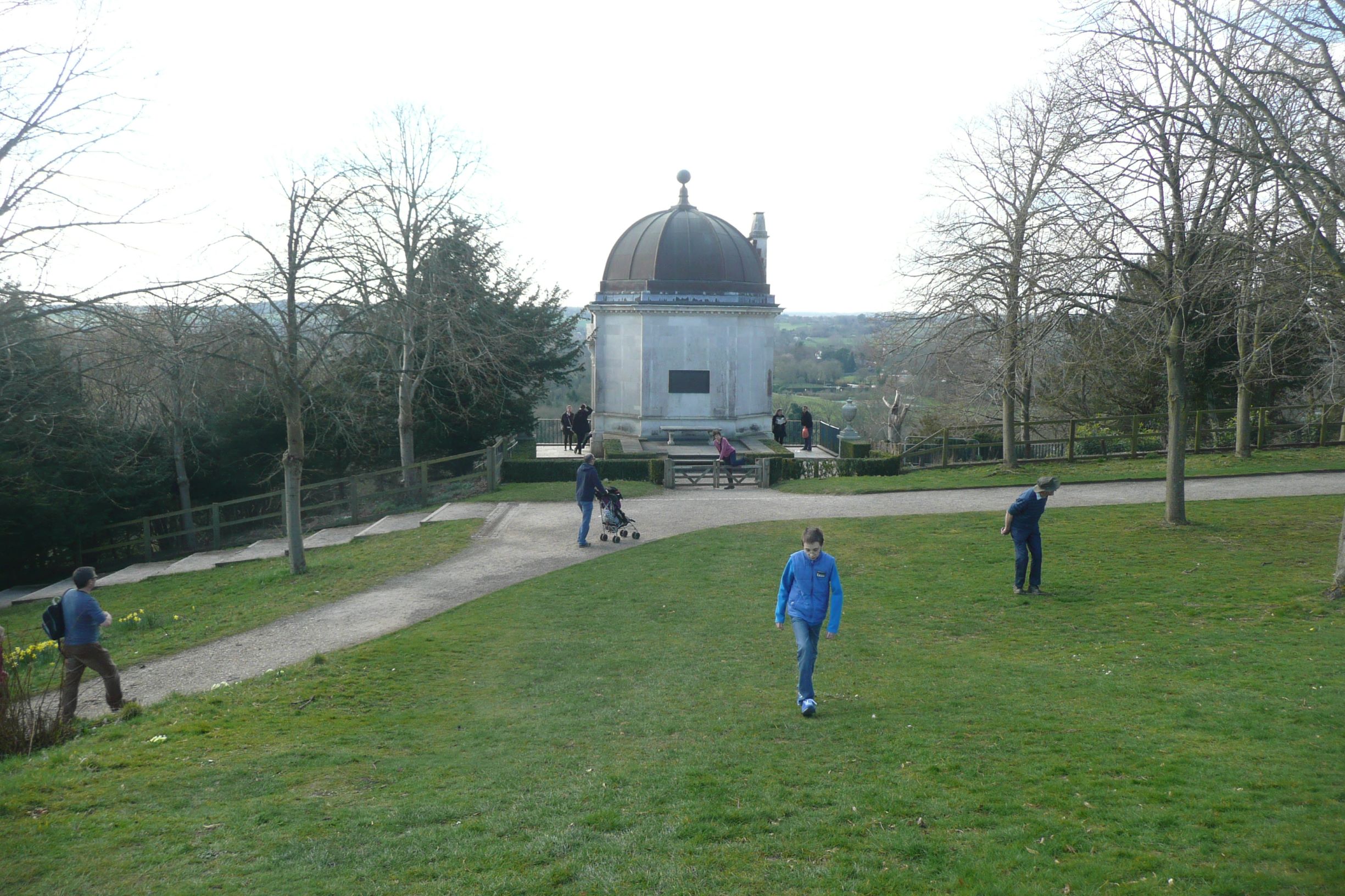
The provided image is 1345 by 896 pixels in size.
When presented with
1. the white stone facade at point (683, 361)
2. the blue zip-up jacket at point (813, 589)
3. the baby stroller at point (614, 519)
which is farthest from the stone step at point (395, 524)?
the blue zip-up jacket at point (813, 589)

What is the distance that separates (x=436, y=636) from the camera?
11.7 meters

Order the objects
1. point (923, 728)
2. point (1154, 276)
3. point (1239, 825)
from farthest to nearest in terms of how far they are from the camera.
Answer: point (1154, 276) < point (923, 728) < point (1239, 825)

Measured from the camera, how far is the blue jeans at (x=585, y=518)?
1712cm

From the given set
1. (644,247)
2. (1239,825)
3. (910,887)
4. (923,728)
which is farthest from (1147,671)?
(644,247)

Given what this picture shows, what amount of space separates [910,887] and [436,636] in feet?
26.2

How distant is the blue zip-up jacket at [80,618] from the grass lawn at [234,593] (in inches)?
120

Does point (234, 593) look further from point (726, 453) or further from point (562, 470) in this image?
point (726, 453)

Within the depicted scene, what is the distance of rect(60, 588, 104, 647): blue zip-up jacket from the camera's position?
30.3ft

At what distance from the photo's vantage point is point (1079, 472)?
947 inches

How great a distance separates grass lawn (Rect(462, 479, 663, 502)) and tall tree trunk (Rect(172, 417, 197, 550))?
7.76m

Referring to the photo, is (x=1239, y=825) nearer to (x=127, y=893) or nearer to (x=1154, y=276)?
(x=127, y=893)

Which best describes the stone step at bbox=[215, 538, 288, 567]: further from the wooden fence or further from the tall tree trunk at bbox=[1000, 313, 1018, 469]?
the tall tree trunk at bbox=[1000, 313, 1018, 469]

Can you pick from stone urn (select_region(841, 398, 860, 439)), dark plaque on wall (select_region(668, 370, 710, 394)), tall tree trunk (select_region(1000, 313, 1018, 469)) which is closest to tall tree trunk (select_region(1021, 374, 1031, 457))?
tall tree trunk (select_region(1000, 313, 1018, 469))

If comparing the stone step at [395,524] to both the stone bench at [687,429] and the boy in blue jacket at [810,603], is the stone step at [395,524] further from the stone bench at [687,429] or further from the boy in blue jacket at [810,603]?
the boy in blue jacket at [810,603]
